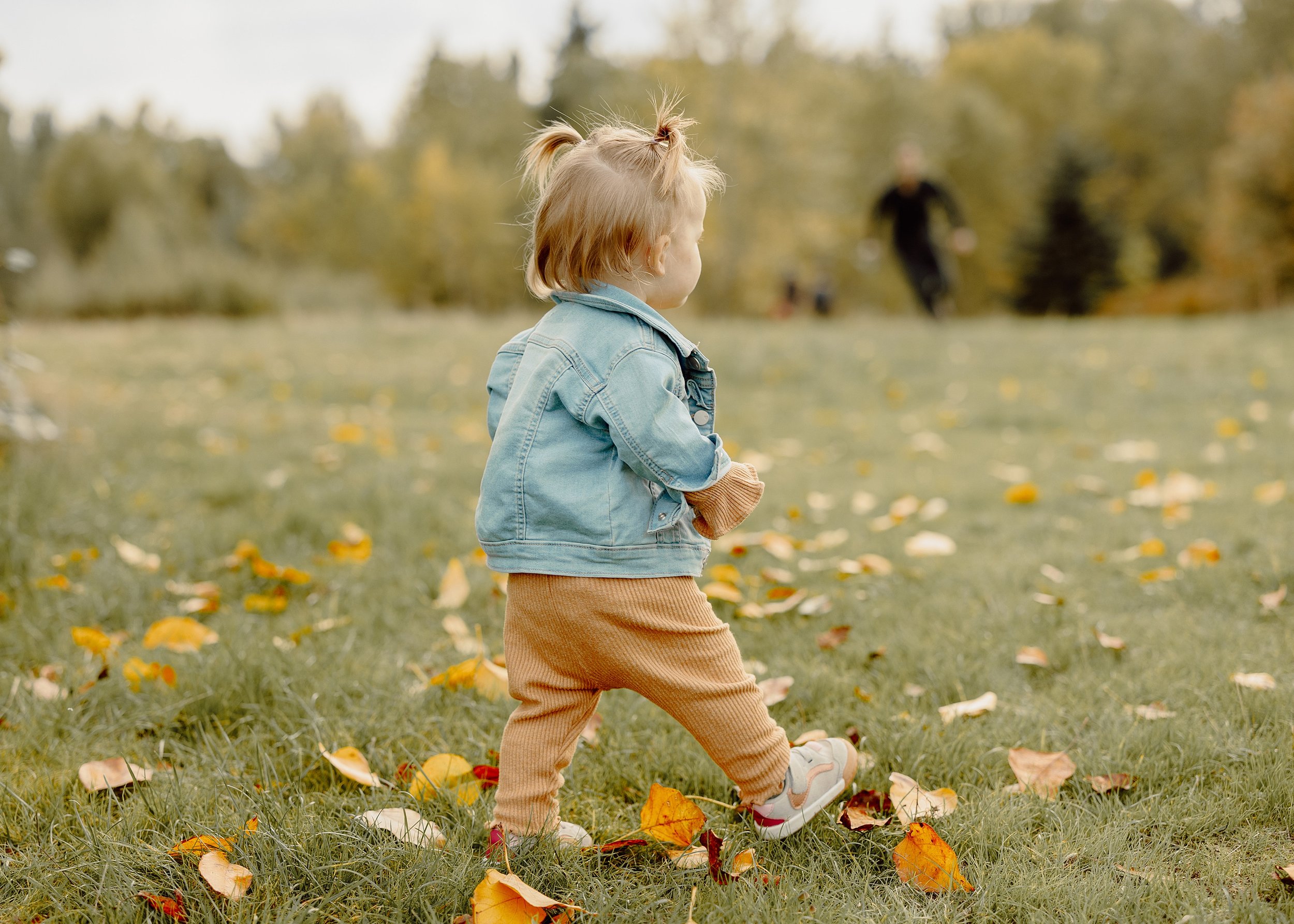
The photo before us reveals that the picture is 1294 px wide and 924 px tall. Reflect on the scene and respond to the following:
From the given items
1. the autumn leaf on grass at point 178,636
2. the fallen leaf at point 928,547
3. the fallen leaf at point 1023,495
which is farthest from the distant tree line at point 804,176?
the autumn leaf on grass at point 178,636

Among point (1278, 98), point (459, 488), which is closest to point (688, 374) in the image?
point (459, 488)

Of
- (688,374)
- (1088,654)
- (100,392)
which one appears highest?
(688,374)

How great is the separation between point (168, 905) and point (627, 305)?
3.78 ft

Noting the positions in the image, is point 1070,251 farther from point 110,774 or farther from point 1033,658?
point 110,774

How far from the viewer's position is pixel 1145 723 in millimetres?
1977

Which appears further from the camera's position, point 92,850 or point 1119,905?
point 92,850

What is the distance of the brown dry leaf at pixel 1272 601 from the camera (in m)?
2.61

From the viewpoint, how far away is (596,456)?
5.25 feet

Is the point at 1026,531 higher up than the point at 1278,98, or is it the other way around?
the point at 1278,98

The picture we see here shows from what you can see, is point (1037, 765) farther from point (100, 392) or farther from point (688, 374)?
point (100, 392)

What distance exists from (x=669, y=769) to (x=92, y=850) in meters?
1.02

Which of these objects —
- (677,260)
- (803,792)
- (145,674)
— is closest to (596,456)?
(677,260)

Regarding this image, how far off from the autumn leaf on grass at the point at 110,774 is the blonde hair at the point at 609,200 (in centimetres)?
121

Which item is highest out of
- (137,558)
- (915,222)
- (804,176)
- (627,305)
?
(804,176)
